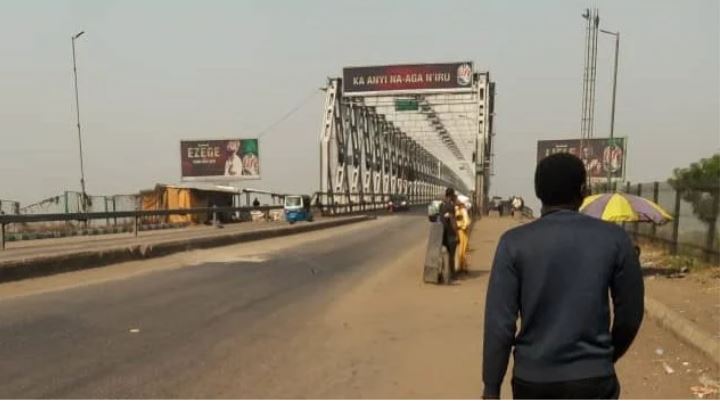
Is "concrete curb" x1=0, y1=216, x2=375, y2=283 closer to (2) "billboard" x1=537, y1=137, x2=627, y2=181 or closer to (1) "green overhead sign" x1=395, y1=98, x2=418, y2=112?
(2) "billboard" x1=537, y1=137, x2=627, y2=181

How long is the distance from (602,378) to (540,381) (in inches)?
9.4

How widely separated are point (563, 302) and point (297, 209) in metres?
35.8

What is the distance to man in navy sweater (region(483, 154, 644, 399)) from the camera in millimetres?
2594

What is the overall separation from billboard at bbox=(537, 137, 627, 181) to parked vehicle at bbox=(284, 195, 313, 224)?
44.4ft

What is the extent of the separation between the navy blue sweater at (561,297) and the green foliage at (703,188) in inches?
454

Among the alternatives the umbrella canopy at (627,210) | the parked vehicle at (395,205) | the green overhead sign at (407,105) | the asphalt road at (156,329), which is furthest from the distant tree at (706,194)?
the parked vehicle at (395,205)

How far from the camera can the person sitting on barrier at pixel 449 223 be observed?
1209 centimetres

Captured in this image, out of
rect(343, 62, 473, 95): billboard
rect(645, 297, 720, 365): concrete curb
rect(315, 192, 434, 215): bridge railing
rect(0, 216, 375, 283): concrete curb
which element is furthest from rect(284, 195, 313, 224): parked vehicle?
rect(645, 297, 720, 365): concrete curb

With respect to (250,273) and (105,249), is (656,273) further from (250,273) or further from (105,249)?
(105,249)

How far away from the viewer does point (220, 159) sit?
2421 inches

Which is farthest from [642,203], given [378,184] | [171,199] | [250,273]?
[378,184]

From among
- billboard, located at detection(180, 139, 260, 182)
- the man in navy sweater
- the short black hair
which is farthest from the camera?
billboard, located at detection(180, 139, 260, 182)

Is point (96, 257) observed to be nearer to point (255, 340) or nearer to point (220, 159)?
point (255, 340)

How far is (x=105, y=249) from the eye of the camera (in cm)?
1354
